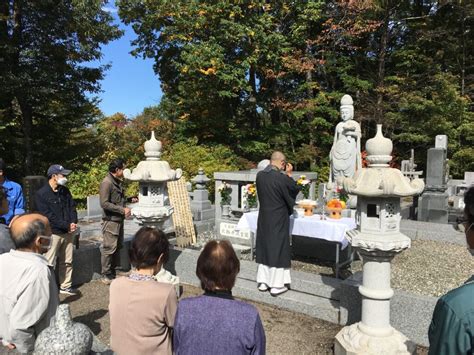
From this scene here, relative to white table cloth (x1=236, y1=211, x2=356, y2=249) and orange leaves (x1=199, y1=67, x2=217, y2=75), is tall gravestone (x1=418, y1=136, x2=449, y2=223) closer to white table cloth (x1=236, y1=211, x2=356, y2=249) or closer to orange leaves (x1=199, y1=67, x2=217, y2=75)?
white table cloth (x1=236, y1=211, x2=356, y2=249)

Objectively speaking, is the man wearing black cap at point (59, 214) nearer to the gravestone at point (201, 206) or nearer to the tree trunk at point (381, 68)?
the gravestone at point (201, 206)

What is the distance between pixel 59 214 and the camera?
15.2 feet

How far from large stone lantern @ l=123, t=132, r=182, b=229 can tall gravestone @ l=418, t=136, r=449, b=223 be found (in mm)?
7709

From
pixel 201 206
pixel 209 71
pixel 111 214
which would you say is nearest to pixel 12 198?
pixel 111 214

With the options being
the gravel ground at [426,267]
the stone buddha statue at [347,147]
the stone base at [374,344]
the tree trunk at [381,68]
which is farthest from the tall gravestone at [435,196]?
the stone base at [374,344]

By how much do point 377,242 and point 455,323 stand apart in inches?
84.3

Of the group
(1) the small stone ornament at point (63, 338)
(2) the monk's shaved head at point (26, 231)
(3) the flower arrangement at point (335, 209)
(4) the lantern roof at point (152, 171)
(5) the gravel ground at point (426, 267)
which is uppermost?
(4) the lantern roof at point (152, 171)

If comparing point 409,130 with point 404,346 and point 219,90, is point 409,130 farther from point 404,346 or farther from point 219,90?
point 404,346

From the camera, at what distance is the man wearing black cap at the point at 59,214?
457 centimetres

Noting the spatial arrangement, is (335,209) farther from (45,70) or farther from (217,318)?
(45,70)

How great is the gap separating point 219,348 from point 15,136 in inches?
504

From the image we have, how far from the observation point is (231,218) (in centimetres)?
822

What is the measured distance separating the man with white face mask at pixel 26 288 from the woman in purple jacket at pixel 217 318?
88 cm

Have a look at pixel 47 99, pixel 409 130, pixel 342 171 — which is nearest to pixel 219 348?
pixel 342 171
